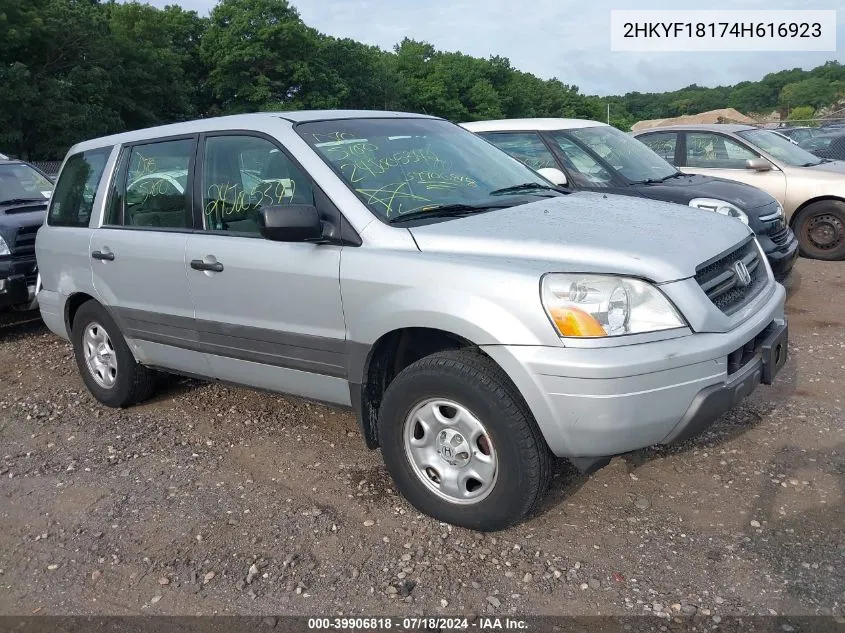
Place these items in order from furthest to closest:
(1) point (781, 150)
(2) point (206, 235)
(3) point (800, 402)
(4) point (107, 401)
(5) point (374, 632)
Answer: (1) point (781, 150)
(4) point (107, 401)
(3) point (800, 402)
(2) point (206, 235)
(5) point (374, 632)

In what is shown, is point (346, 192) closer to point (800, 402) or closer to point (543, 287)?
point (543, 287)

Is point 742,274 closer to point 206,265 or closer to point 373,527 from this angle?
point 373,527

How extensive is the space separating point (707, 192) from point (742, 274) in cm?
378

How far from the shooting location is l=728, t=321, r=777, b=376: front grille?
10.1 ft

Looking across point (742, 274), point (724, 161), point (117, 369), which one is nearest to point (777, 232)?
point (724, 161)

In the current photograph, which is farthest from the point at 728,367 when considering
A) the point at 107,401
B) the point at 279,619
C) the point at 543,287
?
the point at 107,401

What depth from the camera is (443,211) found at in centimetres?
353

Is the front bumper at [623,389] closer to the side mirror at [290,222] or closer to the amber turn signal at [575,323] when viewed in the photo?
the amber turn signal at [575,323]

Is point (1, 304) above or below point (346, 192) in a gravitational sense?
below

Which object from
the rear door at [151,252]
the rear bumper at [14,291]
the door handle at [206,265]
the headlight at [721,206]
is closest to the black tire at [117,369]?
the rear door at [151,252]

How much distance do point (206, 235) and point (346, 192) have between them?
0.96m

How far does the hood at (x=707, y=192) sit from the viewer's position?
6707mm

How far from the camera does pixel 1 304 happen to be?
6.89 m

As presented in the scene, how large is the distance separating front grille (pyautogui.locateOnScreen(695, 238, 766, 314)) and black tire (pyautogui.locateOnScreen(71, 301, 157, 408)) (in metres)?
3.47
